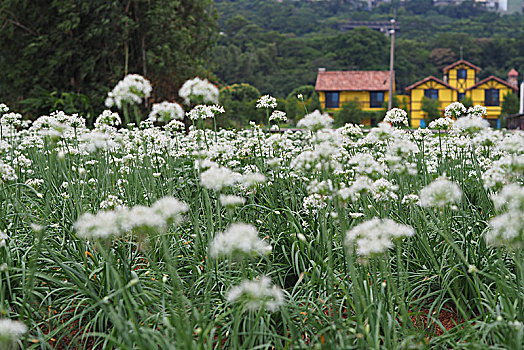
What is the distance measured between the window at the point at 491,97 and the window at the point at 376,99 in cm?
1144

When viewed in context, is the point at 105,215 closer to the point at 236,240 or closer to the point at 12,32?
the point at 236,240

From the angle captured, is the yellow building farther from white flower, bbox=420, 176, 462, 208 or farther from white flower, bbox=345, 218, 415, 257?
white flower, bbox=345, 218, 415, 257

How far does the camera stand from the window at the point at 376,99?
56.0 m

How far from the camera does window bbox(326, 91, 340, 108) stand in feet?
188

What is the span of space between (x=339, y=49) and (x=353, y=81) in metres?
25.1

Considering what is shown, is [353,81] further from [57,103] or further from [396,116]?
[396,116]

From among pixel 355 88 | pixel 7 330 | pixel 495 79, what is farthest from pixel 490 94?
pixel 7 330

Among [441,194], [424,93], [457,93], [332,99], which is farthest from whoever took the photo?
[332,99]

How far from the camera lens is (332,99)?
57.7 m

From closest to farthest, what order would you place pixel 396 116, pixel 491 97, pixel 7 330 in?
pixel 7 330 < pixel 396 116 < pixel 491 97

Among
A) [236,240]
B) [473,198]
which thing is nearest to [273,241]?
[236,240]

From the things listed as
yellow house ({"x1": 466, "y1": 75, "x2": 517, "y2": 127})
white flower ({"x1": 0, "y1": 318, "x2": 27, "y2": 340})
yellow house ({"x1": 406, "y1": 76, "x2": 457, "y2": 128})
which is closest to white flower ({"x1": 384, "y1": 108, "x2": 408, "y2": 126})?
white flower ({"x1": 0, "y1": 318, "x2": 27, "y2": 340})

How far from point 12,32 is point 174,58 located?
4.91 metres

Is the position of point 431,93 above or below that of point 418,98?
above
